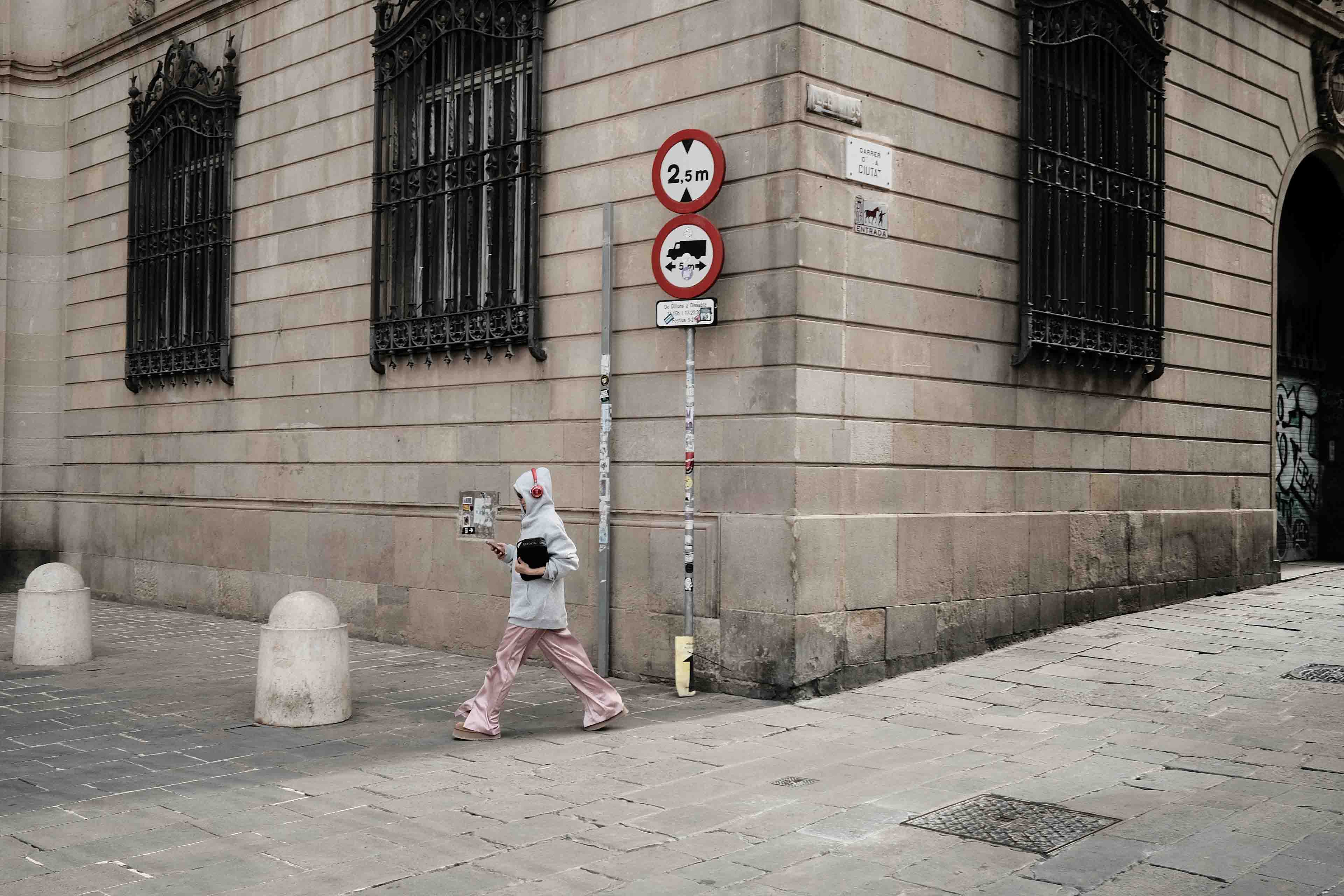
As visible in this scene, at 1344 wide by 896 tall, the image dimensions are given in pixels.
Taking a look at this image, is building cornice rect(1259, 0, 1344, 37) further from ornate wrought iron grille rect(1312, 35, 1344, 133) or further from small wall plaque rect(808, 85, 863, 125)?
small wall plaque rect(808, 85, 863, 125)

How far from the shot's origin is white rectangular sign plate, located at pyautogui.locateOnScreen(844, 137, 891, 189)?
9.74m

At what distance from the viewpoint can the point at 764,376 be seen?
945 centimetres

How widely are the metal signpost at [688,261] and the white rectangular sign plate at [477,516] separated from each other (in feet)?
8.09

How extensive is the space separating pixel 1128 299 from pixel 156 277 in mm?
11427

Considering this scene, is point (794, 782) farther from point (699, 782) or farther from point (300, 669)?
point (300, 669)

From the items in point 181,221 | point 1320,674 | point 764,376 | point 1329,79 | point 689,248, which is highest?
point 1329,79

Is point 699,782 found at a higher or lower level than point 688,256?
lower

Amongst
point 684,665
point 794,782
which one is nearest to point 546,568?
point 684,665

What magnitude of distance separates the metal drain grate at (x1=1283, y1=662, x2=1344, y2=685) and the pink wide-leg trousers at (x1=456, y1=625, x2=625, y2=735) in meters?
4.98

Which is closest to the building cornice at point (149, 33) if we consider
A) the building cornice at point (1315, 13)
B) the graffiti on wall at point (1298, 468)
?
the building cornice at point (1315, 13)

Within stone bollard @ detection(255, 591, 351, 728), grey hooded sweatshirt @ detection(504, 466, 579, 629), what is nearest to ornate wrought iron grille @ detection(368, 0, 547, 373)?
grey hooded sweatshirt @ detection(504, 466, 579, 629)

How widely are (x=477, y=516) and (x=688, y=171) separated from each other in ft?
12.6

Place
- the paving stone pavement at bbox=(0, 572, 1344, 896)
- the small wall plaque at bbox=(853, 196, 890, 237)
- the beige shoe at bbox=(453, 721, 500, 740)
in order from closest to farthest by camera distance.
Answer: the paving stone pavement at bbox=(0, 572, 1344, 896) < the beige shoe at bbox=(453, 721, 500, 740) < the small wall plaque at bbox=(853, 196, 890, 237)

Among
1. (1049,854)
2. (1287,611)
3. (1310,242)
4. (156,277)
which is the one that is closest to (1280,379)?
Answer: (1310,242)
